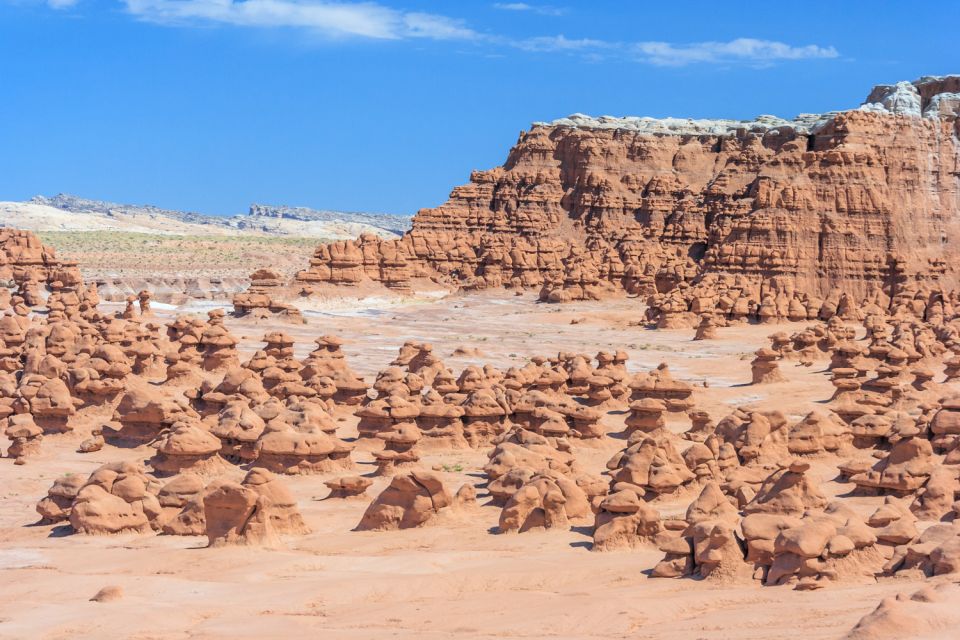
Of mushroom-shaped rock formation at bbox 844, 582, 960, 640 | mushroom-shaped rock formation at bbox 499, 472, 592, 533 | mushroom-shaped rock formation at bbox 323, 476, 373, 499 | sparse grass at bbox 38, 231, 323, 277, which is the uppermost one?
sparse grass at bbox 38, 231, 323, 277

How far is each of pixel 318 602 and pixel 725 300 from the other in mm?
43013

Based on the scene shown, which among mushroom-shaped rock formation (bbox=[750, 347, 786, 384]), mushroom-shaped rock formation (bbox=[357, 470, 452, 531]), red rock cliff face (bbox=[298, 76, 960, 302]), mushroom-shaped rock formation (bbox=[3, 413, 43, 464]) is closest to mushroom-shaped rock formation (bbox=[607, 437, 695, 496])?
mushroom-shaped rock formation (bbox=[357, 470, 452, 531])

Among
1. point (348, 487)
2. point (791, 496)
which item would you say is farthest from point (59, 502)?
point (791, 496)

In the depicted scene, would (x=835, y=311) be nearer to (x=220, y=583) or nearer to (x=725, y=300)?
(x=725, y=300)

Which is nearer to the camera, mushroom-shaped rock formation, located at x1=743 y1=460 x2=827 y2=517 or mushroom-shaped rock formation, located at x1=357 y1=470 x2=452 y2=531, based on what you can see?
mushroom-shaped rock formation, located at x1=743 y1=460 x2=827 y2=517

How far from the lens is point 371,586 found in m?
12.4

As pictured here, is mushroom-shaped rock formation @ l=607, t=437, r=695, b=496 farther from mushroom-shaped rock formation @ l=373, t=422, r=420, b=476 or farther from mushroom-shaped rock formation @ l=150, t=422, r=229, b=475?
mushroom-shaped rock formation @ l=150, t=422, r=229, b=475

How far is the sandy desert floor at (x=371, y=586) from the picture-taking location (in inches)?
411

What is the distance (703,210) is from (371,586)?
61.1m

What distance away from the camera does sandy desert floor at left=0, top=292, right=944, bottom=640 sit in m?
10.4

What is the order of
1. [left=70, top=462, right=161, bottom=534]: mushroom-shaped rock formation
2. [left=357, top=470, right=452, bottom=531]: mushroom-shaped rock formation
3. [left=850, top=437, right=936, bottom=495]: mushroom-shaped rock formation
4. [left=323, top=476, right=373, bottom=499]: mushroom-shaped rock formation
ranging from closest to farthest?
[left=70, top=462, right=161, bottom=534]: mushroom-shaped rock formation < [left=357, top=470, right=452, bottom=531]: mushroom-shaped rock formation < [left=850, top=437, right=936, bottom=495]: mushroom-shaped rock formation < [left=323, top=476, right=373, bottom=499]: mushroom-shaped rock formation

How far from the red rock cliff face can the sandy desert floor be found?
123 feet

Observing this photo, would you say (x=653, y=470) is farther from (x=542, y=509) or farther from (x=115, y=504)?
(x=115, y=504)

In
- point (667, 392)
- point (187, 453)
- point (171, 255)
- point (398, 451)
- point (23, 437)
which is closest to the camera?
point (187, 453)
